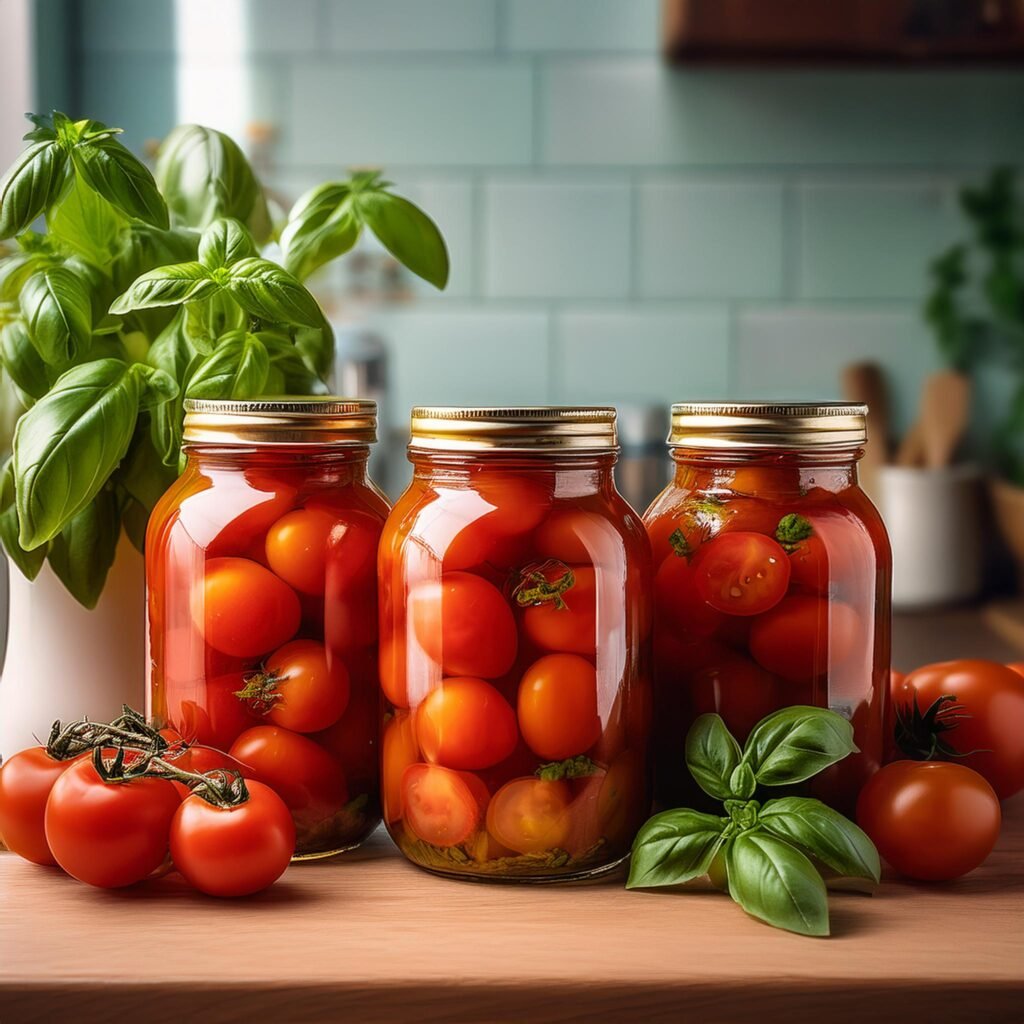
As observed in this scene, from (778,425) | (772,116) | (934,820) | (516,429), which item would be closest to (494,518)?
(516,429)

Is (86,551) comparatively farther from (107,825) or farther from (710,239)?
(710,239)

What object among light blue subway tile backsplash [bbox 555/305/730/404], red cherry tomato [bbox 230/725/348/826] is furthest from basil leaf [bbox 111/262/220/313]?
light blue subway tile backsplash [bbox 555/305/730/404]

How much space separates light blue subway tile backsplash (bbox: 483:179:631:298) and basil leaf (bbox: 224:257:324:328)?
1460 millimetres

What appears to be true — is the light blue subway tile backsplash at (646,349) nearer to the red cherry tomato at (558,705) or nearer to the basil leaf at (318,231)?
the basil leaf at (318,231)

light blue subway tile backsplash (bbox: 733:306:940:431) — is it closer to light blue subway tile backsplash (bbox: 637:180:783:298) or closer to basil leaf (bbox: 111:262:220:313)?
light blue subway tile backsplash (bbox: 637:180:783:298)

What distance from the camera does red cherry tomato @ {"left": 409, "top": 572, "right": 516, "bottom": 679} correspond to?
1.86ft

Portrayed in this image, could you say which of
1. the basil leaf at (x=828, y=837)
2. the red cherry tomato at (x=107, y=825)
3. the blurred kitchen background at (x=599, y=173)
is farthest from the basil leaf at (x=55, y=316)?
the blurred kitchen background at (x=599, y=173)

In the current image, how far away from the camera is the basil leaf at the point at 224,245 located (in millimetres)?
633

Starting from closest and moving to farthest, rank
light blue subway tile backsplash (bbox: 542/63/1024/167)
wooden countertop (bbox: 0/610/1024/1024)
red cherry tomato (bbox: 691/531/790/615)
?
wooden countertop (bbox: 0/610/1024/1024) < red cherry tomato (bbox: 691/531/790/615) < light blue subway tile backsplash (bbox: 542/63/1024/167)

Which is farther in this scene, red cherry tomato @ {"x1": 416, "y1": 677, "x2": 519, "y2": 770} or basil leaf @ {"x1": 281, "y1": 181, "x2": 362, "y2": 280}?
basil leaf @ {"x1": 281, "y1": 181, "x2": 362, "y2": 280}

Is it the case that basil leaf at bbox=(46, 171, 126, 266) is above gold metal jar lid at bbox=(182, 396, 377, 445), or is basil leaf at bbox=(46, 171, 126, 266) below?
above

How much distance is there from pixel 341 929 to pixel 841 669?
0.27m

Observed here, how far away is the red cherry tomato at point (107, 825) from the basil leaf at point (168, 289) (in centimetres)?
22

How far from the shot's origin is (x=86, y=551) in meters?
0.68
